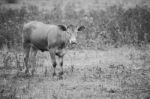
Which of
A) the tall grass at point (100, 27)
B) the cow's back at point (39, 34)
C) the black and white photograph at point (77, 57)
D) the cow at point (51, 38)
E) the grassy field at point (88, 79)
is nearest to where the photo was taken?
the grassy field at point (88, 79)

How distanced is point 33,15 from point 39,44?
23.1ft

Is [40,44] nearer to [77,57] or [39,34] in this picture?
[39,34]

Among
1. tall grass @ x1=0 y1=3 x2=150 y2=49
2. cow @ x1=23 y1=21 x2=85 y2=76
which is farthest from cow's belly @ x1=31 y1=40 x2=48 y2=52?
tall grass @ x1=0 y1=3 x2=150 y2=49

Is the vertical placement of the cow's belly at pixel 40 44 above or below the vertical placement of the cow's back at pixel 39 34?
below

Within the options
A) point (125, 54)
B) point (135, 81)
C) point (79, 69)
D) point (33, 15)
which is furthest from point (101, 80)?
point (33, 15)

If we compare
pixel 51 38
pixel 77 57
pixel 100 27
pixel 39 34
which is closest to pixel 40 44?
pixel 39 34

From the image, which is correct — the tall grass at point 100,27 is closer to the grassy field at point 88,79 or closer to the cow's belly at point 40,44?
the grassy field at point 88,79

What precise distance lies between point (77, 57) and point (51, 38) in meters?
2.77

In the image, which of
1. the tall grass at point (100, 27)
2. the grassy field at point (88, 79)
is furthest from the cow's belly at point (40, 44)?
the tall grass at point (100, 27)

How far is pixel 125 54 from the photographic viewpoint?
40.2 ft

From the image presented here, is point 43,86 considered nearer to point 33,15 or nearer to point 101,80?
point 101,80

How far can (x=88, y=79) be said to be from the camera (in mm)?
9055

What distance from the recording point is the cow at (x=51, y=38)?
9371 millimetres

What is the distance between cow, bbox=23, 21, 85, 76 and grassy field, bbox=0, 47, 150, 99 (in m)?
0.57
